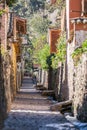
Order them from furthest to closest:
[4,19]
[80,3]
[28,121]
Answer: [4,19] → [80,3] → [28,121]

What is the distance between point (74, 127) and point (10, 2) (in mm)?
5711

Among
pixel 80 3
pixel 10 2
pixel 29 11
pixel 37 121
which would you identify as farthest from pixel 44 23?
pixel 10 2

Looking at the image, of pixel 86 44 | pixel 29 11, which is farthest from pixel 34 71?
pixel 86 44

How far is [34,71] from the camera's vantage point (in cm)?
11356

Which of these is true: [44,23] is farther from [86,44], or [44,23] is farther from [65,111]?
[86,44]

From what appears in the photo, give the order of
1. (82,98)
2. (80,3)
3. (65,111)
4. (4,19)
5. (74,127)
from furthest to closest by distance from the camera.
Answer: (4,19)
(80,3)
(65,111)
(82,98)
(74,127)

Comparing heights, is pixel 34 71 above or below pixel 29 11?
below

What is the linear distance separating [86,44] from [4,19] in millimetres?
16613

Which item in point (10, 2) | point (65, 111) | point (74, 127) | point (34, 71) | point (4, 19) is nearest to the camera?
point (10, 2)

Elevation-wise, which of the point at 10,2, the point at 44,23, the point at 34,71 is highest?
the point at 10,2

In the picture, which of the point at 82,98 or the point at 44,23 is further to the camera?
the point at 44,23

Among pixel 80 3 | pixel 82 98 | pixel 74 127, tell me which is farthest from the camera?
pixel 80 3

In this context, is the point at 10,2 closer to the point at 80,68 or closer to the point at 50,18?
the point at 80,68

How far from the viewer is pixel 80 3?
1082 inches
